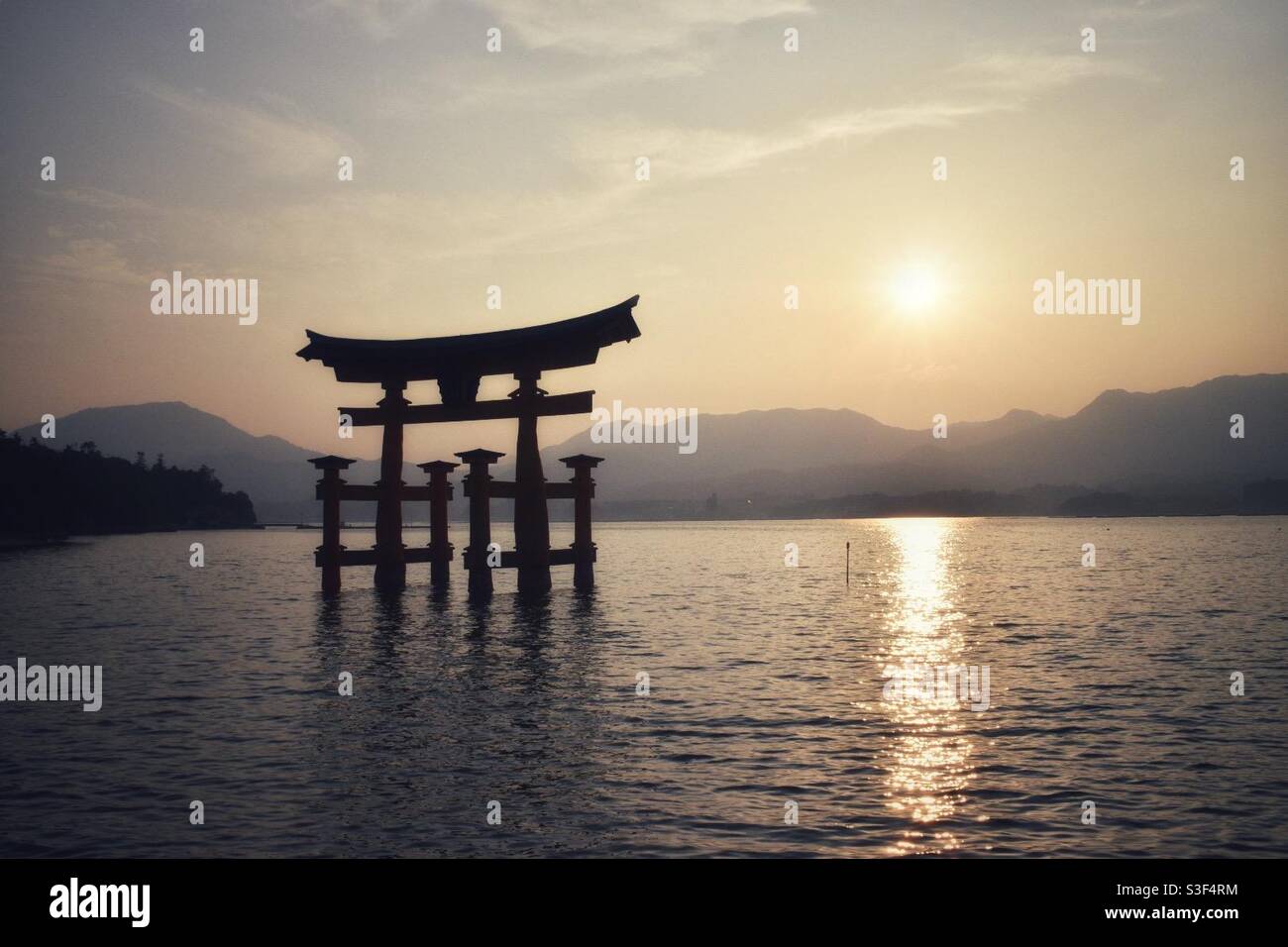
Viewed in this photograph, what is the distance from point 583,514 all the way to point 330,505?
8.04m

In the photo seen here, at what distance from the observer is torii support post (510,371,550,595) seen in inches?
1087

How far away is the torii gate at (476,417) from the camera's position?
27.2 metres

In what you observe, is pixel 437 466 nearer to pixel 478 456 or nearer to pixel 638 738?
pixel 478 456

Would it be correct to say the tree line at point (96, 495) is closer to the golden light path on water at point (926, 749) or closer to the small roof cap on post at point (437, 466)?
the small roof cap on post at point (437, 466)

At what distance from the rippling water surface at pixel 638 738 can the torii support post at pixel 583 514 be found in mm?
2914

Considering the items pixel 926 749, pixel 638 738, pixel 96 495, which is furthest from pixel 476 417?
pixel 96 495

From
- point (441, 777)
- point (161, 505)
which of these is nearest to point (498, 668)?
point (441, 777)

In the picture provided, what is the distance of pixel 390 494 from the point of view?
3086cm

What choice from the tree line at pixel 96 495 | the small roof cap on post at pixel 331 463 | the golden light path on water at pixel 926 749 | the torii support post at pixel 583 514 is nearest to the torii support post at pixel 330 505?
the small roof cap on post at pixel 331 463

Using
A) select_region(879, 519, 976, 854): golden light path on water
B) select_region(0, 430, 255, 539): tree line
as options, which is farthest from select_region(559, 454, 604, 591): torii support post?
select_region(0, 430, 255, 539): tree line

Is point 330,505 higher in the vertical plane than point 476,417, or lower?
lower

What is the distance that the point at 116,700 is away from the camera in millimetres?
15875

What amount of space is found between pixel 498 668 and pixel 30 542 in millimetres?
108418

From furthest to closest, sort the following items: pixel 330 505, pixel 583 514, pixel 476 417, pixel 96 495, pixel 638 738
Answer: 1. pixel 96 495
2. pixel 583 514
3. pixel 330 505
4. pixel 476 417
5. pixel 638 738
